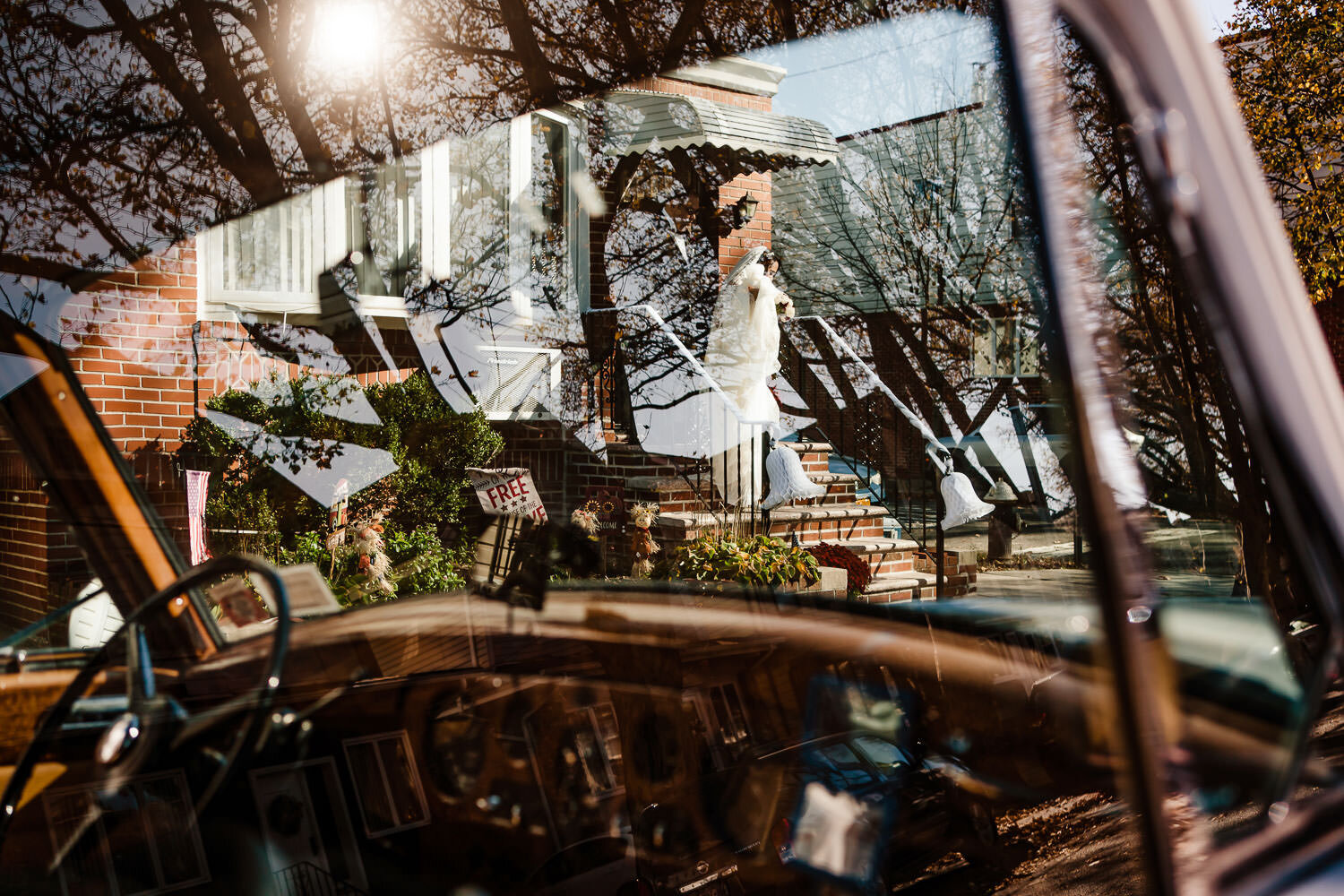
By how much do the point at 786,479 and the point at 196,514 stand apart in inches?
86.2

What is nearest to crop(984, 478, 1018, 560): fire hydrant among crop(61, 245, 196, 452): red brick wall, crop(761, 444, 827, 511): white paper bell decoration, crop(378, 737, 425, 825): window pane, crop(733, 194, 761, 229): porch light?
crop(378, 737, 425, 825): window pane

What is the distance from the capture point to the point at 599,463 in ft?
7.75

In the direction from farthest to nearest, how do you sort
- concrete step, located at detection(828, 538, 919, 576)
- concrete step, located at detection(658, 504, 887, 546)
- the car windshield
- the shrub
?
concrete step, located at detection(658, 504, 887, 546) < the shrub < concrete step, located at detection(828, 538, 919, 576) < the car windshield

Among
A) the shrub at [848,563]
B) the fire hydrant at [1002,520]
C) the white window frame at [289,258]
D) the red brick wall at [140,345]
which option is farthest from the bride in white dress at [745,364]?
the red brick wall at [140,345]

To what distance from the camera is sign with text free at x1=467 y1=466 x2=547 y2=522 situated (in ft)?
6.02

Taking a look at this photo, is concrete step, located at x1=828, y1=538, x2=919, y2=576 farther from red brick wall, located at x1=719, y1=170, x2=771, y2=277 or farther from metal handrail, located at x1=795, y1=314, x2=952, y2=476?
red brick wall, located at x1=719, y1=170, x2=771, y2=277

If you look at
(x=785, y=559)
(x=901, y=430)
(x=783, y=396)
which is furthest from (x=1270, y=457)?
(x=783, y=396)

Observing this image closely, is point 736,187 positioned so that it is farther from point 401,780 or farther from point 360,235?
point 401,780

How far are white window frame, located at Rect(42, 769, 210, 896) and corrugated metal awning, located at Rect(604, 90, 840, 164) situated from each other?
140 centimetres

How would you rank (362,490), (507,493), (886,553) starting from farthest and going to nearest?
(886,553), (507,493), (362,490)

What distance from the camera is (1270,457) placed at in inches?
36.0

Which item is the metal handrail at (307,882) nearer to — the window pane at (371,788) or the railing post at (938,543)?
the window pane at (371,788)

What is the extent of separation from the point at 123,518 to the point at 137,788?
1.04 feet

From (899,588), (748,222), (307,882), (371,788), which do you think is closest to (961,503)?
(899,588)
